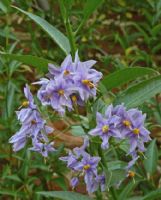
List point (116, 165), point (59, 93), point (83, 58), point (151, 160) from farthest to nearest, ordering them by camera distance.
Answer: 1. point (83, 58)
2. point (151, 160)
3. point (116, 165)
4. point (59, 93)

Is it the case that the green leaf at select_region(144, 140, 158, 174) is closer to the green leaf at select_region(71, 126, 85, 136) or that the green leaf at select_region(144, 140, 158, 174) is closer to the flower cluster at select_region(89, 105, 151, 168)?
the green leaf at select_region(71, 126, 85, 136)

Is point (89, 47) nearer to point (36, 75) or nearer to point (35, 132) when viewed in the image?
point (36, 75)

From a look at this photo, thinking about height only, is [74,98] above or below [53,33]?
below

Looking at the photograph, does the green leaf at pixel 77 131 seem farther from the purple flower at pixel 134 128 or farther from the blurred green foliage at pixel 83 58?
the purple flower at pixel 134 128

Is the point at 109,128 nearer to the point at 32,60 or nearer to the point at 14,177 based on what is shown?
the point at 32,60

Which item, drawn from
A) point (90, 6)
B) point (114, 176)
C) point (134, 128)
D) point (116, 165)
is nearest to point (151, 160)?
point (116, 165)

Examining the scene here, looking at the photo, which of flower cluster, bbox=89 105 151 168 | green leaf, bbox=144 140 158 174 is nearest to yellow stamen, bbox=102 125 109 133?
flower cluster, bbox=89 105 151 168

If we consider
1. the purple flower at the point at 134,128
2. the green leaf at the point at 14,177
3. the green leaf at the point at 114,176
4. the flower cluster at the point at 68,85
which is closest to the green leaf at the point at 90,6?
the flower cluster at the point at 68,85
